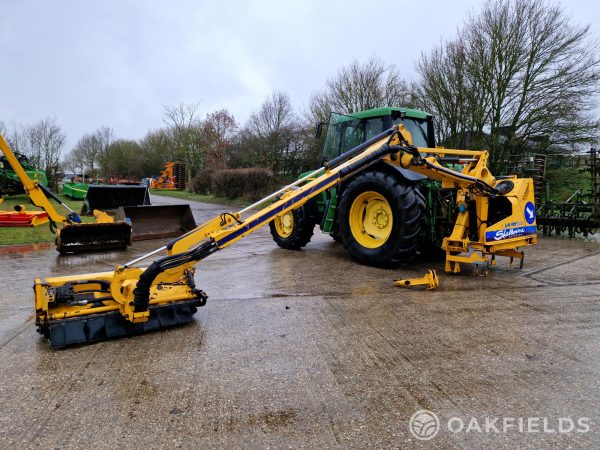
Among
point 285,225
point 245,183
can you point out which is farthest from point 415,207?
point 245,183

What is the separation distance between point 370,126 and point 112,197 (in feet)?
29.8

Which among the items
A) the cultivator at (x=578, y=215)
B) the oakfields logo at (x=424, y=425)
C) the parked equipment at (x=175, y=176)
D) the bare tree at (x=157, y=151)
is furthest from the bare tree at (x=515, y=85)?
the bare tree at (x=157, y=151)

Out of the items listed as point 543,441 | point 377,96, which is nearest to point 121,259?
point 543,441

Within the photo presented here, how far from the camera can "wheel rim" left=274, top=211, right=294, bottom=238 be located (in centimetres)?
838

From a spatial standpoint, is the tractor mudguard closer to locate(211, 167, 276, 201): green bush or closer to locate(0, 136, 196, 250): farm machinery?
locate(0, 136, 196, 250): farm machinery

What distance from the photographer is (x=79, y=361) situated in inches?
124

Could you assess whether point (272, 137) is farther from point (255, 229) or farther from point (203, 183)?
point (255, 229)

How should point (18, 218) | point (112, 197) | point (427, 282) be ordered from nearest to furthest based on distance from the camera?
point (427, 282)
point (18, 218)
point (112, 197)

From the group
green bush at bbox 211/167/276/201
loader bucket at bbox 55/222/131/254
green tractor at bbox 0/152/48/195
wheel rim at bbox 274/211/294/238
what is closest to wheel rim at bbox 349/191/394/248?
wheel rim at bbox 274/211/294/238

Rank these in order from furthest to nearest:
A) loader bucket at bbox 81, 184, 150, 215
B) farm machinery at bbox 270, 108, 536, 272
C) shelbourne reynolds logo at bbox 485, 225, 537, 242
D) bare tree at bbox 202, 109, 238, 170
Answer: bare tree at bbox 202, 109, 238, 170, loader bucket at bbox 81, 184, 150, 215, farm machinery at bbox 270, 108, 536, 272, shelbourne reynolds logo at bbox 485, 225, 537, 242

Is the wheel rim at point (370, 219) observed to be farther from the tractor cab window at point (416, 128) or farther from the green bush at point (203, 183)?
the green bush at point (203, 183)

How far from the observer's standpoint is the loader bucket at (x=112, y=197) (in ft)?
42.2

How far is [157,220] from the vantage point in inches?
406
